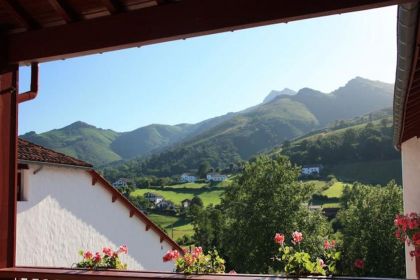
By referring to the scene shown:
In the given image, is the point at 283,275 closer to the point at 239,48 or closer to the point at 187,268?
the point at 187,268

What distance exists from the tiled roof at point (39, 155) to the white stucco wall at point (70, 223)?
0.28 m

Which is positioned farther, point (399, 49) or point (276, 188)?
point (276, 188)

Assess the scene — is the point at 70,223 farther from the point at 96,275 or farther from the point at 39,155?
the point at 96,275

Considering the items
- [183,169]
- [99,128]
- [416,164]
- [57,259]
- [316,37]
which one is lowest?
[57,259]

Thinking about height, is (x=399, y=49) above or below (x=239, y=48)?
below

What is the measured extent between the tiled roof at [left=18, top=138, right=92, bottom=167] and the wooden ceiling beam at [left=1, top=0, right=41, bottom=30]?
7315 millimetres

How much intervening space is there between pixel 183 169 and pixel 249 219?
44.6 metres

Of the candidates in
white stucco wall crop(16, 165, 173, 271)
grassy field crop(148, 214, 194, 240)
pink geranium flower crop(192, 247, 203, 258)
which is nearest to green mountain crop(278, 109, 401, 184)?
grassy field crop(148, 214, 194, 240)

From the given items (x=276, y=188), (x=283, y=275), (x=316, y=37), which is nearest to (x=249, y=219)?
(x=276, y=188)

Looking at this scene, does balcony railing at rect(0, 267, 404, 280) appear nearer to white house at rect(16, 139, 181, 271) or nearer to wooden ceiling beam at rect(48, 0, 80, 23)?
wooden ceiling beam at rect(48, 0, 80, 23)

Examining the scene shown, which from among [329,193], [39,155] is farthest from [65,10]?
[329,193]

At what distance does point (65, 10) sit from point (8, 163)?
1165 mm

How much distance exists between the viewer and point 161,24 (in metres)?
3.27

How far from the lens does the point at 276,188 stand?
39625 mm
